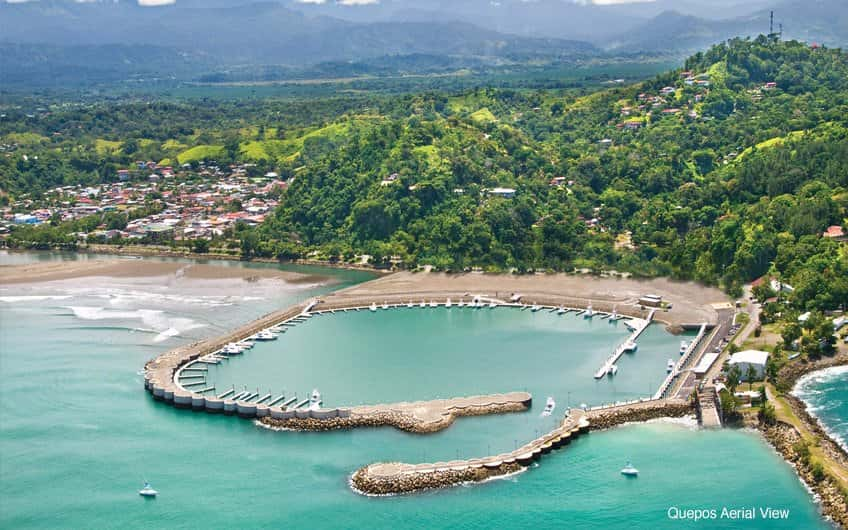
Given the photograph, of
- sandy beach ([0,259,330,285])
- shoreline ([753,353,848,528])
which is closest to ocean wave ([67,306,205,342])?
sandy beach ([0,259,330,285])

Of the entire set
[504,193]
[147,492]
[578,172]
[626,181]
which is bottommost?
[147,492]

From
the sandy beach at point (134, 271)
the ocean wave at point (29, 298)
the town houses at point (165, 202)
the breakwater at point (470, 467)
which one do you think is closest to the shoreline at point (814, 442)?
the breakwater at point (470, 467)

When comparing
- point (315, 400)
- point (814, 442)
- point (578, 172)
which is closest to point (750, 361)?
point (814, 442)

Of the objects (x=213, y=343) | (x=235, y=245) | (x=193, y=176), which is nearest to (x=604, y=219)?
(x=235, y=245)

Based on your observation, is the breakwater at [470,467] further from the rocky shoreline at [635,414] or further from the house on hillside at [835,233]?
the house on hillside at [835,233]

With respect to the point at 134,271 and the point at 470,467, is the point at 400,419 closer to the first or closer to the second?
the point at 470,467

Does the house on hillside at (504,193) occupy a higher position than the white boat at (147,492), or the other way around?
the house on hillside at (504,193)
